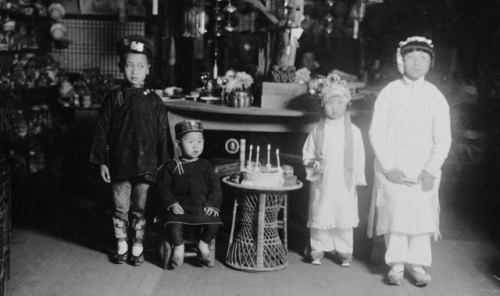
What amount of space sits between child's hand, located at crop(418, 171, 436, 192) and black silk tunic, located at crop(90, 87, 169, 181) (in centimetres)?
201

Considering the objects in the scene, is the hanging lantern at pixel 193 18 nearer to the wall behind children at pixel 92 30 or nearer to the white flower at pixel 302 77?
the white flower at pixel 302 77

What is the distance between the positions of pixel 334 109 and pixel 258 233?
3.71 ft

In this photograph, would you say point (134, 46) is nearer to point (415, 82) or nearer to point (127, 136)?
point (127, 136)

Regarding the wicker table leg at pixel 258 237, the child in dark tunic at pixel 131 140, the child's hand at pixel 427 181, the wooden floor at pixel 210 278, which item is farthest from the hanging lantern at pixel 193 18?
the child's hand at pixel 427 181

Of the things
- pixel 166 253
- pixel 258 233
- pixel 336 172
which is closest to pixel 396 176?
pixel 336 172

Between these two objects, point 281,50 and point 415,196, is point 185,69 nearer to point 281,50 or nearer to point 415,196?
point 281,50

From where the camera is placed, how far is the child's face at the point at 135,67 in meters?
4.59

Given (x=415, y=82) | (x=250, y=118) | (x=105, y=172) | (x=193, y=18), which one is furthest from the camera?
(x=193, y=18)

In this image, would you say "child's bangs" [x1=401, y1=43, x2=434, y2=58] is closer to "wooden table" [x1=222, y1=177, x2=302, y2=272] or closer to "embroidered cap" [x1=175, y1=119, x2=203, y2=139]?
"wooden table" [x1=222, y1=177, x2=302, y2=272]

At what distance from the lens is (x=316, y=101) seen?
5.51m

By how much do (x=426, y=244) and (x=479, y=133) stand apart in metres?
3.24

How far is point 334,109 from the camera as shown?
4.77 meters

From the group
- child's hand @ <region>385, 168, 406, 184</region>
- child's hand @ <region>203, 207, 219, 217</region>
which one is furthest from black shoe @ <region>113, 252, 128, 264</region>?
child's hand @ <region>385, 168, 406, 184</region>

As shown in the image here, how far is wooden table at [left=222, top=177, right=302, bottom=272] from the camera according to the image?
467cm
